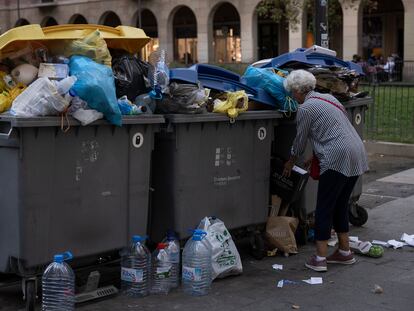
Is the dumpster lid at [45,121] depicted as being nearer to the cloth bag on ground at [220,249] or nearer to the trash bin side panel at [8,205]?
the trash bin side panel at [8,205]

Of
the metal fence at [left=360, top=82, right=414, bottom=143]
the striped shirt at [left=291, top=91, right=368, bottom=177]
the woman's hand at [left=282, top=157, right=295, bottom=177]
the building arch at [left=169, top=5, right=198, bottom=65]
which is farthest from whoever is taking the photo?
the building arch at [left=169, top=5, right=198, bottom=65]

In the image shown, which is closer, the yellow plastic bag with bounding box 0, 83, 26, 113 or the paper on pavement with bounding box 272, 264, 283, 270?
the yellow plastic bag with bounding box 0, 83, 26, 113

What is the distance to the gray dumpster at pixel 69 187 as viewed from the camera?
4363 millimetres

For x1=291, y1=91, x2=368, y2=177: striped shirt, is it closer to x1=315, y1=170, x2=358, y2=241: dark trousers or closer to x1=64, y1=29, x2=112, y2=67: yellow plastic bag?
x1=315, y1=170, x2=358, y2=241: dark trousers

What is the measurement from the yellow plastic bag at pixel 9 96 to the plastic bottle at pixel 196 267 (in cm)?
166

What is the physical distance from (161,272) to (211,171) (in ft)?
3.23

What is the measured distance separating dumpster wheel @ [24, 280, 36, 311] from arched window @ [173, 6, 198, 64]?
36738 millimetres

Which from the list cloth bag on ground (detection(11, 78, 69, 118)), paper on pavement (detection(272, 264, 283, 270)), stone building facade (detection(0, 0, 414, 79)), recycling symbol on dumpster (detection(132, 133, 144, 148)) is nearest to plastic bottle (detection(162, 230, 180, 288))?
recycling symbol on dumpster (detection(132, 133, 144, 148))

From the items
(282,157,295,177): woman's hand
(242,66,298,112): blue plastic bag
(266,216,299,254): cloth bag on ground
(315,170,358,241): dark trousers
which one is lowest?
(266,216,299,254): cloth bag on ground

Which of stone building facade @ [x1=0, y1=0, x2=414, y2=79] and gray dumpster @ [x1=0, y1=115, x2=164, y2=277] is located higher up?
stone building facade @ [x1=0, y1=0, x2=414, y2=79]

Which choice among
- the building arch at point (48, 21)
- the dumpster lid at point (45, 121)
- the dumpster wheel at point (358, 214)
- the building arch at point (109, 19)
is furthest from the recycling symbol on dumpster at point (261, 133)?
the building arch at point (48, 21)

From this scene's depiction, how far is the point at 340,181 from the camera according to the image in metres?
5.39

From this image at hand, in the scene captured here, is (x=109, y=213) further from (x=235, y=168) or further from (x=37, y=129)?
(x=235, y=168)

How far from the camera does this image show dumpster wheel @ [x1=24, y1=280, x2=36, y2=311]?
4.52 metres
